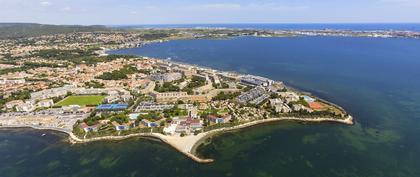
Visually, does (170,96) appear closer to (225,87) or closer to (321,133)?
(225,87)

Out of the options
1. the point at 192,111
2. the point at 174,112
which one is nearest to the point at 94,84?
the point at 174,112

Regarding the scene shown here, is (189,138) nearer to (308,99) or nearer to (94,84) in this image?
(308,99)

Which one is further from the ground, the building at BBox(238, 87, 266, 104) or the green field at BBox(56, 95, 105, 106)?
the building at BBox(238, 87, 266, 104)

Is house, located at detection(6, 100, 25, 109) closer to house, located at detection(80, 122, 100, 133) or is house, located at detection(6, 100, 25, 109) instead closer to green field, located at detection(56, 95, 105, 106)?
green field, located at detection(56, 95, 105, 106)

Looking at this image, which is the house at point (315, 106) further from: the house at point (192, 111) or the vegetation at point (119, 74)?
the vegetation at point (119, 74)

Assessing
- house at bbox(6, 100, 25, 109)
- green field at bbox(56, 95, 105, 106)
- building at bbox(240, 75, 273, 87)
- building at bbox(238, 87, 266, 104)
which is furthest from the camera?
building at bbox(240, 75, 273, 87)

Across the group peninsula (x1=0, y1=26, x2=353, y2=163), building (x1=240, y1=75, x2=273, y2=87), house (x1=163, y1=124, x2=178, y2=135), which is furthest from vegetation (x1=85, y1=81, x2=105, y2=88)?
building (x1=240, y1=75, x2=273, y2=87)

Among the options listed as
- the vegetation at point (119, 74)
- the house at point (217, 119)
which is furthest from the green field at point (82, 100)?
the house at point (217, 119)

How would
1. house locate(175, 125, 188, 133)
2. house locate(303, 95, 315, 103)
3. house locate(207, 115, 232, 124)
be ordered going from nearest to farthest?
house locate(175, 125, 188, 133), house locate(207, 115, 232, 124), house locate(303, 95, 315, 103)
